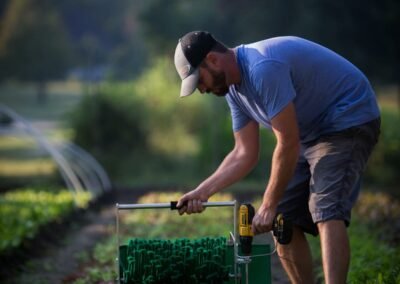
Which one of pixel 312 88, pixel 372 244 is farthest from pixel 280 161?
pixel 372 244

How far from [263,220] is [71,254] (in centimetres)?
492

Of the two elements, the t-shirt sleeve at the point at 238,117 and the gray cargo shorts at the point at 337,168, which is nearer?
the gray cargo shorts at the point at 337,168

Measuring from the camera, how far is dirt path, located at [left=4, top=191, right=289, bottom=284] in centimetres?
726

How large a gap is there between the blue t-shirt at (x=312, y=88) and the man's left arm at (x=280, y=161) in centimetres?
11

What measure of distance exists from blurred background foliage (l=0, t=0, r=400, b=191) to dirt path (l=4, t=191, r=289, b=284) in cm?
529

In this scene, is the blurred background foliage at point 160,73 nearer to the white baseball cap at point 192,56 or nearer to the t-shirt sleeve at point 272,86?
the white baseball cap at point 192,56

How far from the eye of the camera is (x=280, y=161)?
4.38 meters

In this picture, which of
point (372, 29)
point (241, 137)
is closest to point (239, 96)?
point (241, 137)

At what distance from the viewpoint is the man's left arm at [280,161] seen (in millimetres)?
4285

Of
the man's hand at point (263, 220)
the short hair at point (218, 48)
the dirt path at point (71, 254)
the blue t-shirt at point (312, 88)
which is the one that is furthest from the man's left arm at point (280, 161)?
the dirt path at point (71, 254)

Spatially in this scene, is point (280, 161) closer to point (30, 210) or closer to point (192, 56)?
point (192, 56)

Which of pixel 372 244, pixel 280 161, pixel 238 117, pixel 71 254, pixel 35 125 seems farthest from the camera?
pixel 35 125

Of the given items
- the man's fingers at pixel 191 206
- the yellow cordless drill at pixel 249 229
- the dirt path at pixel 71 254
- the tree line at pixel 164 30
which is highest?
the tree line at pixel 164 30

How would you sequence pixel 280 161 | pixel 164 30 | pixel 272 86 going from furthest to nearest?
1. pixel 164 30
2. pixel 280 161
3. pixel 272 86
